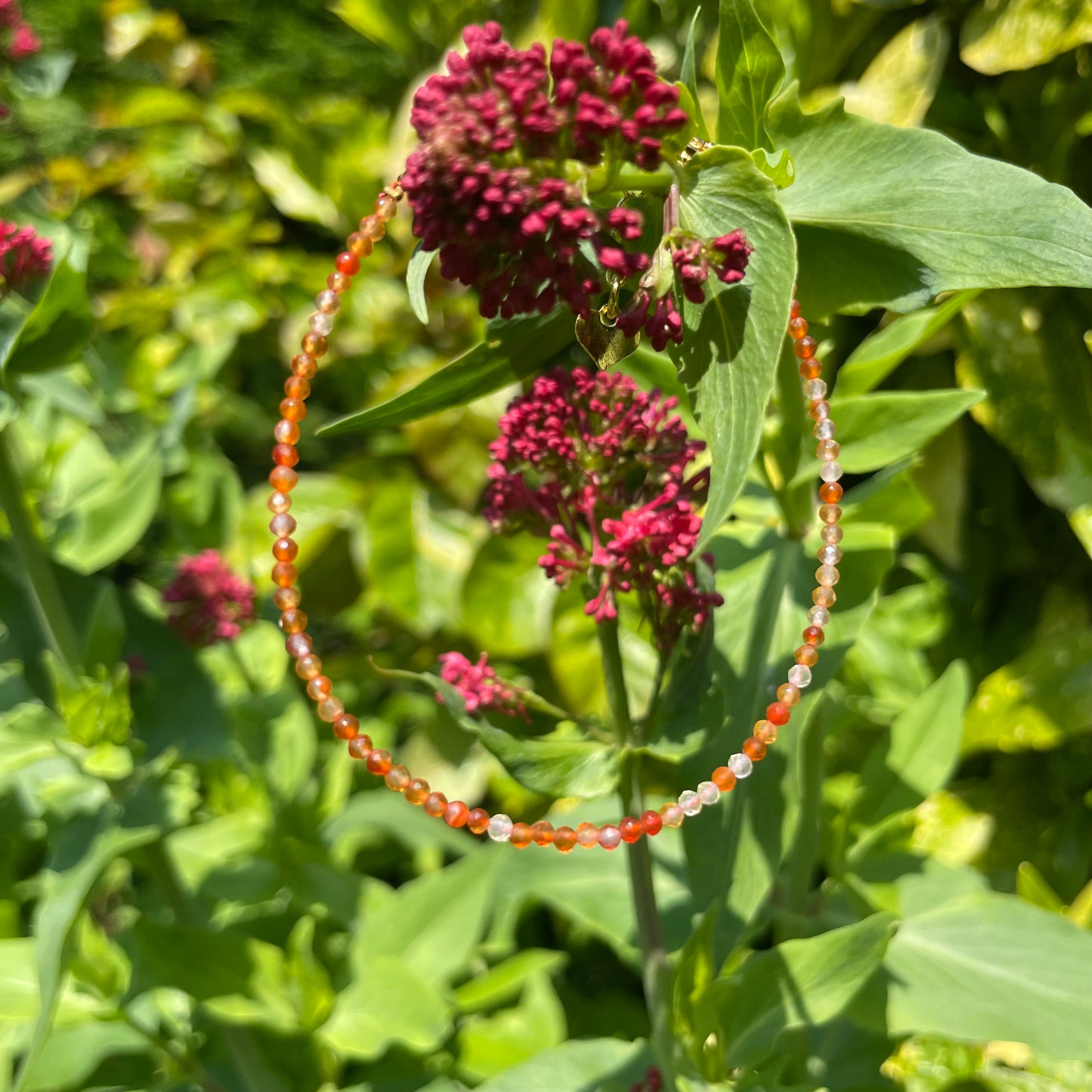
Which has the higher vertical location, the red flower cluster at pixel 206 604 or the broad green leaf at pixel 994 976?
the red flower cluster at pixel 206 604

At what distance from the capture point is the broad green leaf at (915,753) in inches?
31.4

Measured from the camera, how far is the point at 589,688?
131cm

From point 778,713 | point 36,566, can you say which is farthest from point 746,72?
point 36,566

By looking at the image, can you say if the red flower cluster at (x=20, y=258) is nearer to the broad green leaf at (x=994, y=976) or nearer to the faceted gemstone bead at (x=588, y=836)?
the faceted gemstone bead at (x=588, y=836)

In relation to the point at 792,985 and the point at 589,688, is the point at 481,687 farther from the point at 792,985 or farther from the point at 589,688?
the point at 589,688

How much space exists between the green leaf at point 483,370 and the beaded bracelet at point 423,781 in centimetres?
8

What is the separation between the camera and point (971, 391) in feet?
2.07

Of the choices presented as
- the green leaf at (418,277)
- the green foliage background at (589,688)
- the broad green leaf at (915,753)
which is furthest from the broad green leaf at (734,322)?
the broad green leaf at (915,753)

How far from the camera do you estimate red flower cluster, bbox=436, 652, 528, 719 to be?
1.80ft

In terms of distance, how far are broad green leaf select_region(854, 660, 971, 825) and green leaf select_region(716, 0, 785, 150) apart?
1.57 feet

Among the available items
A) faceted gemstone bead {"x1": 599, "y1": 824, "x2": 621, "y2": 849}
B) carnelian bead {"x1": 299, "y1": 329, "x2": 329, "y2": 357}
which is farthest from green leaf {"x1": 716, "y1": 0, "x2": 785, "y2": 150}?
faceted gemstone bead {"x1": 599, "y1": 824, "x2": 621, "y2": 849}

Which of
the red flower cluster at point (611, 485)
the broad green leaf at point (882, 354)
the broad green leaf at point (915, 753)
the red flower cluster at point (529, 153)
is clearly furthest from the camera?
the broad green leaf at point (915, 753)

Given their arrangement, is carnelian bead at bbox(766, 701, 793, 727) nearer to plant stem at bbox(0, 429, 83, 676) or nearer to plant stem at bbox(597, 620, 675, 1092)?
plant stem at bbox(597, 620, 675, 1092)

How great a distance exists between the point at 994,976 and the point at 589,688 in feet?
2.13
